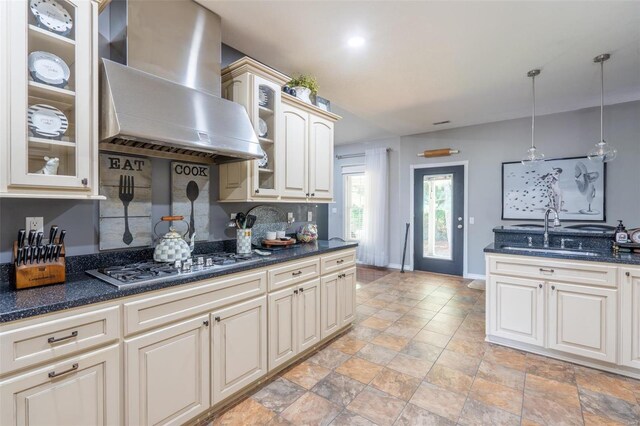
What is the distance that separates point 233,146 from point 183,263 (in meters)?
0.82

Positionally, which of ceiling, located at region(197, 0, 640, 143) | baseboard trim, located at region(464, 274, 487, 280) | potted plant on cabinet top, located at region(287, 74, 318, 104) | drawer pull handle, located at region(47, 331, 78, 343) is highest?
ceiling, located at region(197, 0, 640, 143)

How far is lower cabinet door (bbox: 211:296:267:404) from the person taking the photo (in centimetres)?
179

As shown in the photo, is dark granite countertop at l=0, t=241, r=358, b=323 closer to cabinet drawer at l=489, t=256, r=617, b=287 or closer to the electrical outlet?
the electrical outlet

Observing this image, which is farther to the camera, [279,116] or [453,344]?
[453,344]

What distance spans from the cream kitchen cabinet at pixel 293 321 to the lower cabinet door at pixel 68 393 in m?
0.98

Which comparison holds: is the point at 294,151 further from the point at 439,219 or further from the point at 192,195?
the point at 439,219

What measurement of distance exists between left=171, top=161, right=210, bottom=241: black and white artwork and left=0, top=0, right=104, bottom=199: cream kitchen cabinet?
2.07ft

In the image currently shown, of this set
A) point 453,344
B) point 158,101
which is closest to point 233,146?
point 158,101

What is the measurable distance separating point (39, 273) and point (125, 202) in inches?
23.7

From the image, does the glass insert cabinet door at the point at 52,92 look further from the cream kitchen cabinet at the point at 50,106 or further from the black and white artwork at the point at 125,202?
the black and white artwork at the point at 125,202

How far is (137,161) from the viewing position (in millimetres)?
1974

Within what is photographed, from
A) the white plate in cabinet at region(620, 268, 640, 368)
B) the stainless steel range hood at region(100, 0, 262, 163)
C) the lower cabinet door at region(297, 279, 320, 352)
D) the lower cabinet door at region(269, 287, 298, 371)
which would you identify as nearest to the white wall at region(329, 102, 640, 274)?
the white plate in cabinet at region(620, 268, 640, 368)

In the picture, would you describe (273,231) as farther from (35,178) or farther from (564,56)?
(564,56)

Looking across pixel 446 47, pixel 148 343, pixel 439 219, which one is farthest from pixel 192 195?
pixel 439 219
